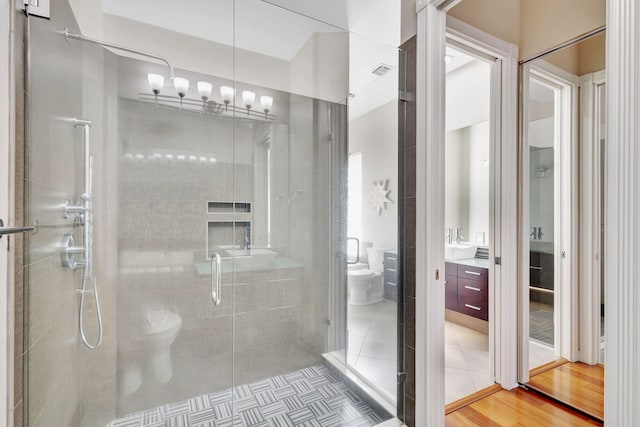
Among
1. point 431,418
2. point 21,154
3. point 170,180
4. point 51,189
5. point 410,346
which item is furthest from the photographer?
point 170,180

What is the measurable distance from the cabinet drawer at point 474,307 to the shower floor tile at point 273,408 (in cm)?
172

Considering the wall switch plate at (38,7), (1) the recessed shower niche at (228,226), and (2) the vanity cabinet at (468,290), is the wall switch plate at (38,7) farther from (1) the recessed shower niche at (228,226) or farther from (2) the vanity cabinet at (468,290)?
(2) the vanity cabinet at (468,290)

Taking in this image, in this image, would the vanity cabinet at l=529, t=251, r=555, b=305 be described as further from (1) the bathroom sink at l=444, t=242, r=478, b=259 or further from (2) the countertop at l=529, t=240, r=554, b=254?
(1) the bathroom sink at l=444, t=242, r=478, b=259

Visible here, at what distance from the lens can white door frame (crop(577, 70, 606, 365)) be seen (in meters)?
1.88

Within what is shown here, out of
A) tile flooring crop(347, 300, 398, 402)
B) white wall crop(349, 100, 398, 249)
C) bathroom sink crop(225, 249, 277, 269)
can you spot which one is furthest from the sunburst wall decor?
bathroom sink crop(225, 249, 277, 269)

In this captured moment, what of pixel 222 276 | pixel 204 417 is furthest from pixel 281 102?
pixel 204 417

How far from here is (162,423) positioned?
5.67 feet

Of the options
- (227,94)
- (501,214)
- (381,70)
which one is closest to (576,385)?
(501,214)

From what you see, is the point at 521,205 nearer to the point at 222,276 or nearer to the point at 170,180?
the point at 222,276

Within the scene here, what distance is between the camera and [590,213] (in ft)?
6.34

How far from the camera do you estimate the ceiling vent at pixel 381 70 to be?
188 cm

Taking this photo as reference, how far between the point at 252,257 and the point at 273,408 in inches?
38.0

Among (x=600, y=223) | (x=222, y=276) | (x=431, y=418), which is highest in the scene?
(x=600, y=223)

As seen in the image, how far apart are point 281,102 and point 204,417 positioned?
2.16 meters
